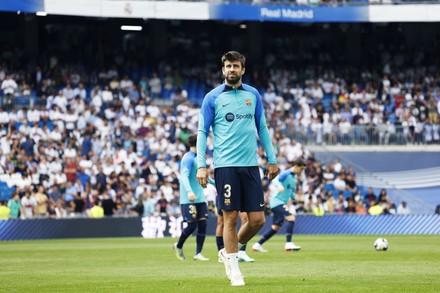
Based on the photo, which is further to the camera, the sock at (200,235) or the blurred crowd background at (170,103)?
the blurred crowd background at (170,103)

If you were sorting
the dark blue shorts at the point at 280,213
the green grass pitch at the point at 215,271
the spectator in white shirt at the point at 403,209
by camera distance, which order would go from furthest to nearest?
the spectator in white shirt at the point at 403,209
the dark blue shorts at the point at 280,213
the green grass pitch at the point at 215,271

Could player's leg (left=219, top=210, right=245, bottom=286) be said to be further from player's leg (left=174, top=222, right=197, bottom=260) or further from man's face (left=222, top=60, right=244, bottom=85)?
player's leg (left=174, top=222, right=197, bottom=260)

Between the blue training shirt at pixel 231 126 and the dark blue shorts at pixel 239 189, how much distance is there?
0.09 m

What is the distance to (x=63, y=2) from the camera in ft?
140

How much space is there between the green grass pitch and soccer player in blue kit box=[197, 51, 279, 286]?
72cm

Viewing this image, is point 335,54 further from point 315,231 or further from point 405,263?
point 405,263

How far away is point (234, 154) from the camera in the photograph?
40.8ft

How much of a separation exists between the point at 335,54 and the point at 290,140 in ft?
34.1

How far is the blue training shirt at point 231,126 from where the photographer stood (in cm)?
1245

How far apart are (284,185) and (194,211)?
13.6 feet

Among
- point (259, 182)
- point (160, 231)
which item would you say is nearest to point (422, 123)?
point (160, 231)

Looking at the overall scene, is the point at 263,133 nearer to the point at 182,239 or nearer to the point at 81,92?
the point at 182,239

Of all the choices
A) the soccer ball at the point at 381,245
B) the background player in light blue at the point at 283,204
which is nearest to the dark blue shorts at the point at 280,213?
the background player in light blue at the point at 283,204

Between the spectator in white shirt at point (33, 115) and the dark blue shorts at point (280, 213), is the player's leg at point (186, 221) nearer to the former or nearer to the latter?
the dark blue shorts at point (280, 213)
